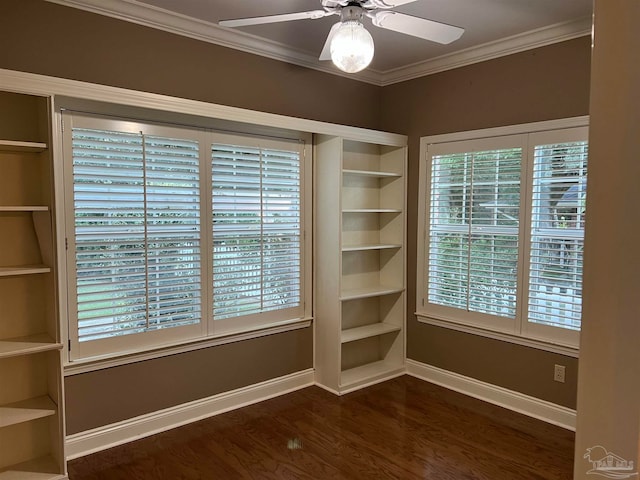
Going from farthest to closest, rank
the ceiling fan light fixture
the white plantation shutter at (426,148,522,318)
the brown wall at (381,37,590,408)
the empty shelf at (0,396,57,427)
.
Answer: the white plantation shutter at (426,148,522,318) < the brown wall at (381,37,590,408) < the empty shelf at (0,396,57,427) < the ceiling fan light fixture

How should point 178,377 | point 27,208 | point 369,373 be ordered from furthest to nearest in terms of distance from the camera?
point 369,373 → point 178,377 → point 27,208

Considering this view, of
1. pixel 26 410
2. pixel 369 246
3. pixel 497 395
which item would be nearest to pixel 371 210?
pixel 369 246

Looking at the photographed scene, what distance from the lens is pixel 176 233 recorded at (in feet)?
9.91

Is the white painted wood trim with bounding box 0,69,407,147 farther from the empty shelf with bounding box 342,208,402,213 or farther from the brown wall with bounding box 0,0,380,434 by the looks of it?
the empty shelf with bounding box 342,208,402,213

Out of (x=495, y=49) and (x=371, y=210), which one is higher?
(x=495, y=49)

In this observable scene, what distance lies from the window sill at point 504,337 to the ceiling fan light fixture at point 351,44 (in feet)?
7.78

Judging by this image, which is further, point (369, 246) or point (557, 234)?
point (369, 246)

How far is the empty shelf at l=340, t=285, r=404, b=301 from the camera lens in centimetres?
371

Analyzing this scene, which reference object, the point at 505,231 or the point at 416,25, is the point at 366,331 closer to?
the point at 505,231

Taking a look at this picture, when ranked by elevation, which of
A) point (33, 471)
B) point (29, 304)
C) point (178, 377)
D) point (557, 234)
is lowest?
point (33, 471)

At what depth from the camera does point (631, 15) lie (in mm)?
542

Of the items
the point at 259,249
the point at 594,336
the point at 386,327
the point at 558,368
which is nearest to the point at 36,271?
the point at 259,249

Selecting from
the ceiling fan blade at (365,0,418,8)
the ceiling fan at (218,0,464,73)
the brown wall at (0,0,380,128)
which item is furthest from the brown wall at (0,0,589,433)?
the ceiling fan blade at (365,0,418,8)

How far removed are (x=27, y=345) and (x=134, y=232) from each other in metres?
0.87
